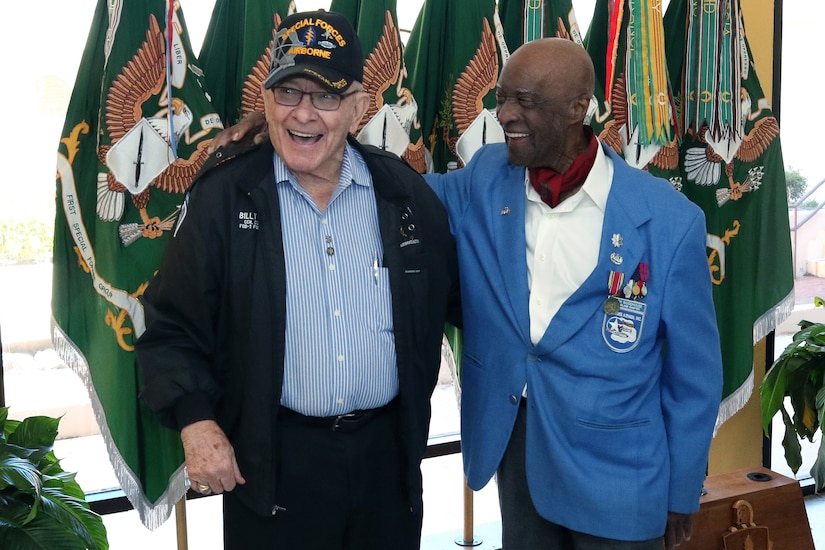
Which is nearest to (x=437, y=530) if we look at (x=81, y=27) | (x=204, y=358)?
(x=204, y=358)

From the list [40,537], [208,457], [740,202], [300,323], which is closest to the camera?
[208,457]

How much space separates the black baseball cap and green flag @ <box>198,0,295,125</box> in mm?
577

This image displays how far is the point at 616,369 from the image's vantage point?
170cm

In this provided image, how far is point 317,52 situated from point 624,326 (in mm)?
811

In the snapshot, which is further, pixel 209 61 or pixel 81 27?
pixel 81 27

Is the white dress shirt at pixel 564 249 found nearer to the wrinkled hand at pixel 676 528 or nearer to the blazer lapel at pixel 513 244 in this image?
the blazer lapel at pixel 513 244

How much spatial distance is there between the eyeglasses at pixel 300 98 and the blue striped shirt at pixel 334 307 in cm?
12

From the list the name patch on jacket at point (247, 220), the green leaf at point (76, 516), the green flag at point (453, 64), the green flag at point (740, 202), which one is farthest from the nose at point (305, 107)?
the green flag at point (740, 202)

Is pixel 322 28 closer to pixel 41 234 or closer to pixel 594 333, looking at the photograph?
pixel 594 333

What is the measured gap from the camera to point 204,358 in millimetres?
1621

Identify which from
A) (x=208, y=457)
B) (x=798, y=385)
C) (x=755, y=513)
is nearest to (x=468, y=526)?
(x=755, y=513)

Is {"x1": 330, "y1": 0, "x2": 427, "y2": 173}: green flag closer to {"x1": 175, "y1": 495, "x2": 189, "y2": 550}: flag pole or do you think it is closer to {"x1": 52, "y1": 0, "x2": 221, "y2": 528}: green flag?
{"x1": 52, "y1": 0, "x2": 221, "y2": 528}: green flag

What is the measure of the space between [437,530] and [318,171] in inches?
77.3

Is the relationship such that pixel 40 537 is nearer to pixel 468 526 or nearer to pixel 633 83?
pixel 468 526
